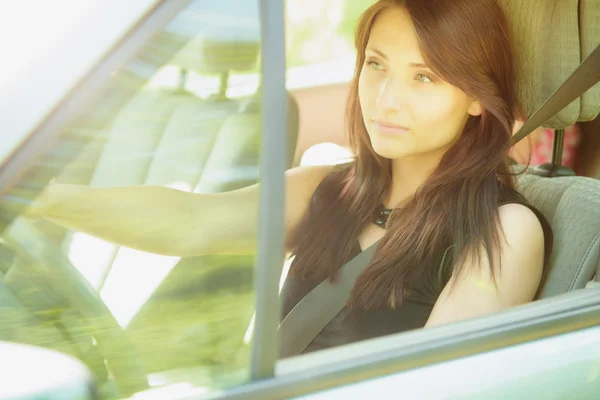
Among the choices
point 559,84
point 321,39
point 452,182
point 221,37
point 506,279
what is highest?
point 221,37

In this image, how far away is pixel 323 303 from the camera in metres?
1.91

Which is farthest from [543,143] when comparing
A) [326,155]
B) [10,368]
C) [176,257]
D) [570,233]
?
[10,368]

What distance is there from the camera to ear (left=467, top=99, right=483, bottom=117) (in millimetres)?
1944

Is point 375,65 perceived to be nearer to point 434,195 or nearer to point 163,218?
point 434,195

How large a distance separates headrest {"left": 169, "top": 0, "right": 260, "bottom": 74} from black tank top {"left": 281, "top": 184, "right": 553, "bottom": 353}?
31.2 inches

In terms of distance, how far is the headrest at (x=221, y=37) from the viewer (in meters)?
1.12

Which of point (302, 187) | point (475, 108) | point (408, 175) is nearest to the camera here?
point (475, 108)

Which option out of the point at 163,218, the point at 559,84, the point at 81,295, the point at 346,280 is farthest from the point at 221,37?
the point at 559,84

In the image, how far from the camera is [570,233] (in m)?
1.91

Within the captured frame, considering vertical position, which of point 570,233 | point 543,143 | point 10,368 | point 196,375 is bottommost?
point 543,143

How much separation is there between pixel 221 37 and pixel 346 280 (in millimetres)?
905

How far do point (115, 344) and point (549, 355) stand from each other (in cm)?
66

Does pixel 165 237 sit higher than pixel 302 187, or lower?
higher

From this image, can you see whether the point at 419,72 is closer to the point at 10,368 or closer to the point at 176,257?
the point at 176,257
